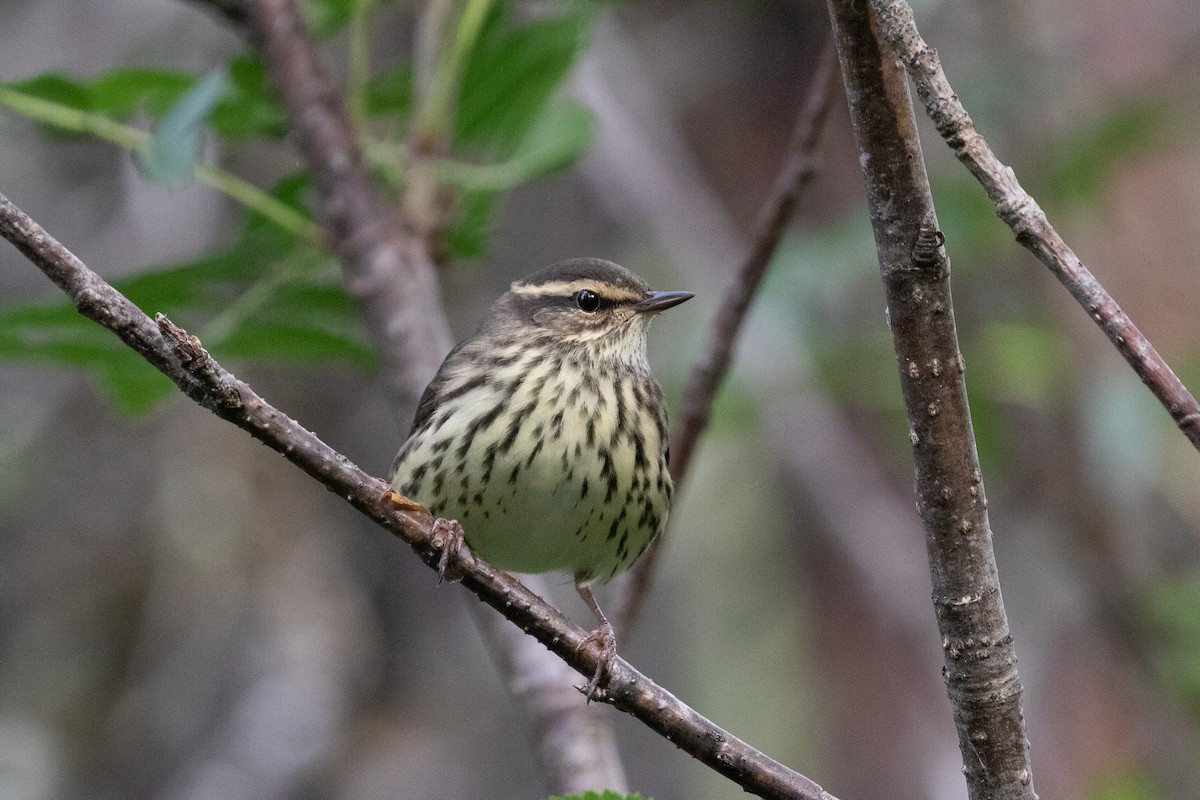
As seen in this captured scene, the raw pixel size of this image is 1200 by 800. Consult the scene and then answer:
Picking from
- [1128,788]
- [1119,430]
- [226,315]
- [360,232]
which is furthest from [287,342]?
[1128,788]

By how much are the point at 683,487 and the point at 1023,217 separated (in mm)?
3354

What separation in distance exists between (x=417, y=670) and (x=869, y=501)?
2175 millimetres

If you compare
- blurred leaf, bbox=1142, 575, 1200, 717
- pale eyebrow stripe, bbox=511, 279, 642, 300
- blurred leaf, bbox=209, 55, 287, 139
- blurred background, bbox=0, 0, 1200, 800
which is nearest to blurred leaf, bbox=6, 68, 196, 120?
blurred leaf, bbox=209, 55, 287, 139

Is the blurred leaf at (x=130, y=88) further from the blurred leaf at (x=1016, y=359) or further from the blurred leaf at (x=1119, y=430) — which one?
the blurred leaf at (x=1119, y=430)

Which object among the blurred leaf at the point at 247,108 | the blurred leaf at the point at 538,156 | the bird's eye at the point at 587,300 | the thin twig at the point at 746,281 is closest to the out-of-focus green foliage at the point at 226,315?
the blurred leaf at the point at 247,108

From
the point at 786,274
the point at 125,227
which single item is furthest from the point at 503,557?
the point at 125,227

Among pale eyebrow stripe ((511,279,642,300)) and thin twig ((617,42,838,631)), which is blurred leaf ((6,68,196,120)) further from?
thin twig ((617,42,838,631))

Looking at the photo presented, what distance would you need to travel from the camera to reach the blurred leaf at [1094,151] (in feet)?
13.4

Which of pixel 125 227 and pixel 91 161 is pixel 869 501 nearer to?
pixel 125 227

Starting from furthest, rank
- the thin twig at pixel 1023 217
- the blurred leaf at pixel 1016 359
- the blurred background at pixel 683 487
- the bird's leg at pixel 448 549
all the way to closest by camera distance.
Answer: the blurred background at pixel 683 487 → the blurred leaf at pixel 1016 359 → the bird's leg at pixel 448 549 → the thin twig at pixel 1023 217

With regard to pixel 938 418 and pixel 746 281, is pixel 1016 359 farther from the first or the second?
pixel 938 418

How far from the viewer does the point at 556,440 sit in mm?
3445

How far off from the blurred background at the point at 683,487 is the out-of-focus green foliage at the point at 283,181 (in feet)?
1.79

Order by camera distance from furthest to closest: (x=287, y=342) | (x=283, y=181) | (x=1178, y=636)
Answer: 1. (x=1178, y=636)
2. (x=283, y=181)
3. (x=287, y=342)
